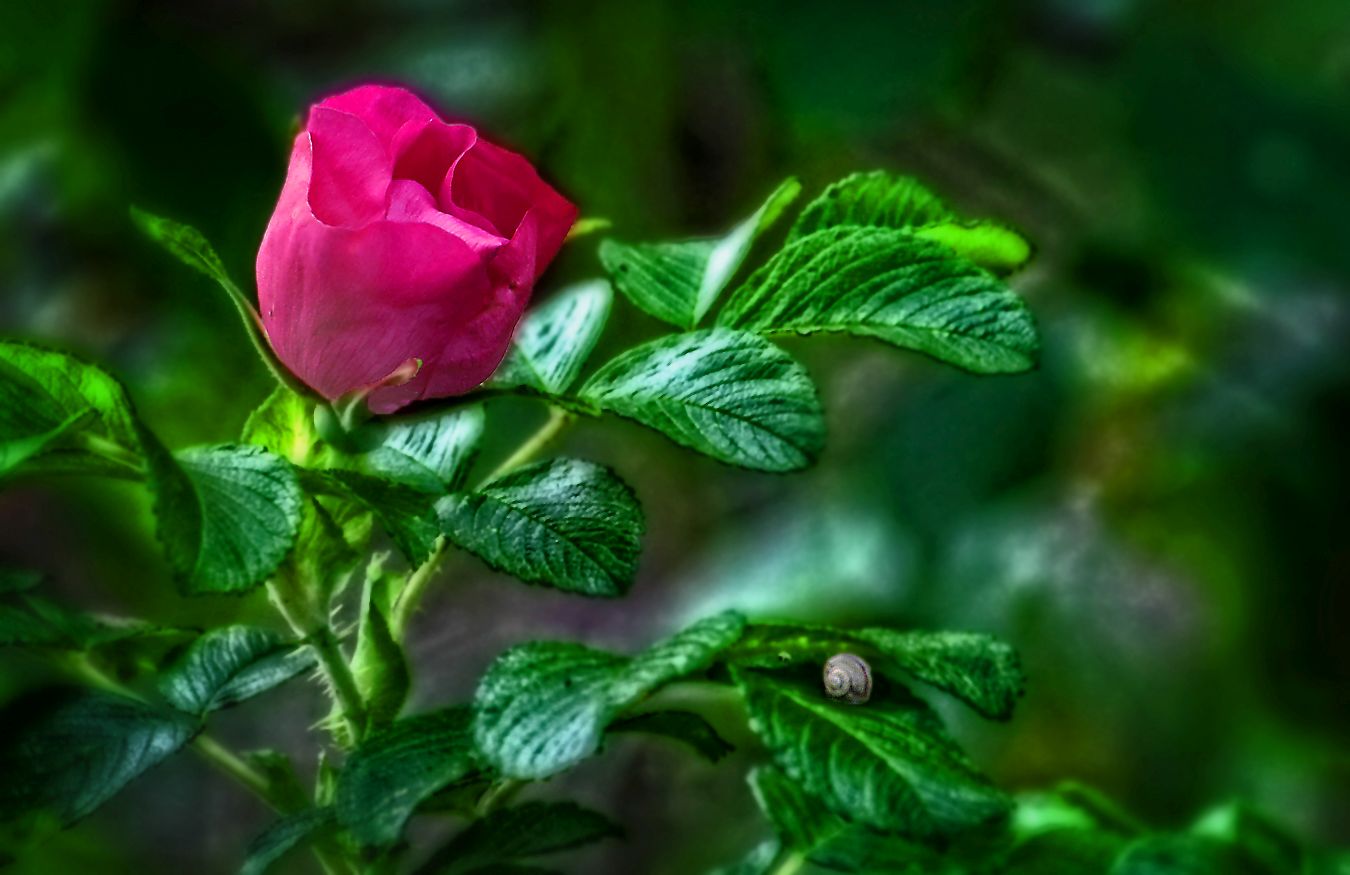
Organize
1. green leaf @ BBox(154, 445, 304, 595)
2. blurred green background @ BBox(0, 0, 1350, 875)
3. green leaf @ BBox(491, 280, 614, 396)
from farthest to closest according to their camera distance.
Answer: blurred green background @ BBox(0, 0, 1350, 875) < green leaf @ BBox(491, 280, 614, 396) < green leaf @ BBox(154, 445, 304, 595)

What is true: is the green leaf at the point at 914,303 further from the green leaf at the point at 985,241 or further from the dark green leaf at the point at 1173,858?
the dark green leaf at the point at 1173,858

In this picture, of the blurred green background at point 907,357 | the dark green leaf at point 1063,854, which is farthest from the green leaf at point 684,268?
the blurred green background at point 907,357

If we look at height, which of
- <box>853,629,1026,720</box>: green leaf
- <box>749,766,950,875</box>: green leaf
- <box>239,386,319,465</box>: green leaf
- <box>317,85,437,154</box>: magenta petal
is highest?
<box>317,85,437,154</box>: magenta petal

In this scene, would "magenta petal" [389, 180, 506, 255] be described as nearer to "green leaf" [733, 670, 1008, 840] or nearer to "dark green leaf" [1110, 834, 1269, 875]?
"green leaf" [733, 670, 1008, 840]

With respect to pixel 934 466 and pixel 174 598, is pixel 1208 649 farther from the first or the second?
pixel 174 598

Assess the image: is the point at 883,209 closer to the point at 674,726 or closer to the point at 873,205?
the point at 873,205

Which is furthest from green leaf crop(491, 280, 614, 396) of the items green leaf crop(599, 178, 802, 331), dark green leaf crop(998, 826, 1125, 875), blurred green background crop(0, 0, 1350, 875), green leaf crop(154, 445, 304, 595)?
blurred green background crop(0, 0, 1350, 875)
